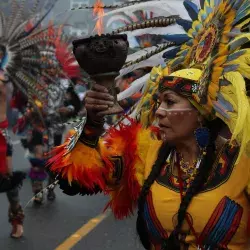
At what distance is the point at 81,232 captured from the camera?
559 centimetres

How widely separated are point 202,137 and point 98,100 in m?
0.55

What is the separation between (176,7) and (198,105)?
0.87 metres

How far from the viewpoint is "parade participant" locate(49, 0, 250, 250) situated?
7.75 feet

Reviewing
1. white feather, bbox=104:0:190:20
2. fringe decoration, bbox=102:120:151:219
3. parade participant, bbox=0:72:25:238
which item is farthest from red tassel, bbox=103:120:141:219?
parade participant, bbox=0:72:25:238

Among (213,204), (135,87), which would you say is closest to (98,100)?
(213,204)

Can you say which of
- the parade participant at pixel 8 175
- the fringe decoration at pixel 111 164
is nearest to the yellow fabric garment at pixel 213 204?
the fringe decoration at pixel 111 164

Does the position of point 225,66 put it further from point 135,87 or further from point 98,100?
point 135,87

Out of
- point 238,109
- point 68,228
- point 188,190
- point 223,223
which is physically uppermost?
point 238,109

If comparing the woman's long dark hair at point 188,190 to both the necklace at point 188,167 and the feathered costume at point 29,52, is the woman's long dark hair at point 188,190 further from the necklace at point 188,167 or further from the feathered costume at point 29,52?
the feathered costume at point 29,52

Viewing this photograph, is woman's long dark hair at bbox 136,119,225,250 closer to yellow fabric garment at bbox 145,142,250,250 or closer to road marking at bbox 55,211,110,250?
yellow fabric garment at bbox 145,142,250,250

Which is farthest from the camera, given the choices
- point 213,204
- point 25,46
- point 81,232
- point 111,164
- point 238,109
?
point 81,232

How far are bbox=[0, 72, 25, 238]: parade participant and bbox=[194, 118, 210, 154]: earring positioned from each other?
2.78 meters

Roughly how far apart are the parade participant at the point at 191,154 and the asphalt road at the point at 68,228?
223 centimetres

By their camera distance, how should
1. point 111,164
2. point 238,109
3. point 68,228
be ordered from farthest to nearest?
point 68,228, point 111,164, point 238,109
